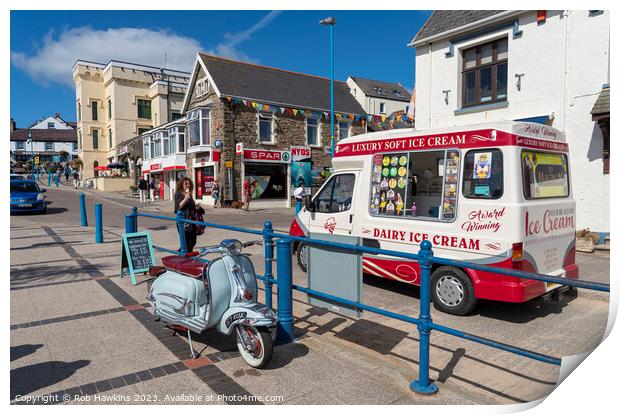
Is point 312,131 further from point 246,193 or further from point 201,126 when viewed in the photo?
point 201,126

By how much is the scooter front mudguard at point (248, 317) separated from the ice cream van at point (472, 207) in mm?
1180

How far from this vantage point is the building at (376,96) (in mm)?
48875

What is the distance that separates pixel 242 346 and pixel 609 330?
15.3ft

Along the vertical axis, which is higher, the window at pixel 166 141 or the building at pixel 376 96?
the building at pixel 376 96

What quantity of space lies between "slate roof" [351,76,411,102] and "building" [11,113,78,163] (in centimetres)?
5990

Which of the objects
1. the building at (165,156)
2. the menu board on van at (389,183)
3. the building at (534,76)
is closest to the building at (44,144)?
the building at (165,156)

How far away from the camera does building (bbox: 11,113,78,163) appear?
80.9 m

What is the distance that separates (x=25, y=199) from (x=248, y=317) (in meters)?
19.4

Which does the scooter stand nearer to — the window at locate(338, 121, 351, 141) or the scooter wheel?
the scooter wheel

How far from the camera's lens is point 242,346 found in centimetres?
402

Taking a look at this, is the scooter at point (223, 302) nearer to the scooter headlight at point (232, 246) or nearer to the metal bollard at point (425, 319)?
the scooter headlight at point (232, 246)

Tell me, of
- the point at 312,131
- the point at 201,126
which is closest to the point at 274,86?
the point at 312,131
